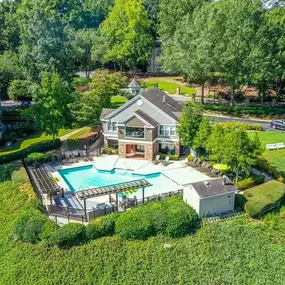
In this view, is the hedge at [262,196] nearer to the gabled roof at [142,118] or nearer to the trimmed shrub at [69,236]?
the trimmed shrub at [69,236]

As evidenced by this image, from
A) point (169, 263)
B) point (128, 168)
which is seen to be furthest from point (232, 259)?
point (128, 168)

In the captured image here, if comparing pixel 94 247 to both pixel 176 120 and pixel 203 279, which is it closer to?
pixel 203 279

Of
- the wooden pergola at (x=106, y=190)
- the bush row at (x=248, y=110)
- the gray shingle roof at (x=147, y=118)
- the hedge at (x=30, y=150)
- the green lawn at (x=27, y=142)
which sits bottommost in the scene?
the green lawn at (x=27, y=142)

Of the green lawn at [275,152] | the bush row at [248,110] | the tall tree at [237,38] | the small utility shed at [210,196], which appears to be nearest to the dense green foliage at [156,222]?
the small utility shed at [210,196]

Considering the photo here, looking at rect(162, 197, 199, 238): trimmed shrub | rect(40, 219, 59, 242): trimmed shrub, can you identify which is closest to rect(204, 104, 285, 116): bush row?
rect(162, 197, 199, 238): trimmed shrub

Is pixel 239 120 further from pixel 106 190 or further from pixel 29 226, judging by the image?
pixel 29 226
